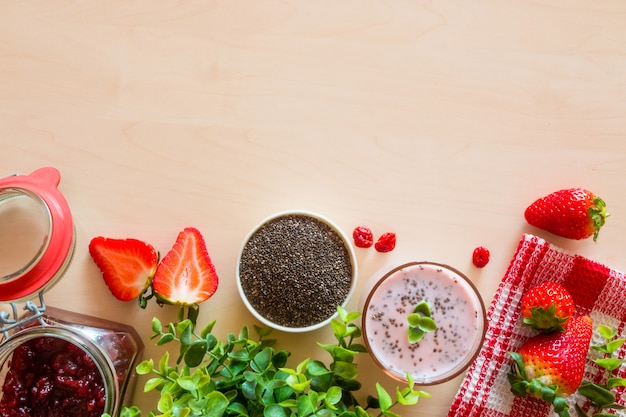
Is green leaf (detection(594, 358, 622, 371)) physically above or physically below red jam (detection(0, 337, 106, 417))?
above

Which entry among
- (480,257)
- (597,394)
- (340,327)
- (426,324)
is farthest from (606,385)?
(340,327)

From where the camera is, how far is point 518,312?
1110 millimetres

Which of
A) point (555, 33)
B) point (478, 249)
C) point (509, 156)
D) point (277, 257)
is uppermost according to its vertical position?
point (555, 33)

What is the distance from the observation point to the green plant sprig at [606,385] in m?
1.05

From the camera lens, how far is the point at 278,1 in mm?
1130

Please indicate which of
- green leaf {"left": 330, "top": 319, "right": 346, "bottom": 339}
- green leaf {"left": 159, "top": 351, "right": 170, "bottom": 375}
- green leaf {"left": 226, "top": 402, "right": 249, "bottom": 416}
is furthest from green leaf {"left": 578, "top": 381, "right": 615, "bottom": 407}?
green leaf {"left": 159, "top": 351, "right": 170, "bottom": 375}

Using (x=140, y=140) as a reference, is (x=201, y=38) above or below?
above

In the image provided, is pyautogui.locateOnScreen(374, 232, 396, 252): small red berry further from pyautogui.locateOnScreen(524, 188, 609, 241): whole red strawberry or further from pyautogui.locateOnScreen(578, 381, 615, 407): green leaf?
pyautogui.locateOnScreen(578, 381, 615, 407): green leaf

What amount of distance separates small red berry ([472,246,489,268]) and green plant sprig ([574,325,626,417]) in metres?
0.23

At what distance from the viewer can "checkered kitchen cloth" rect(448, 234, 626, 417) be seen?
1094 mm

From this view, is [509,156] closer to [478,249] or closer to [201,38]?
[478,249]

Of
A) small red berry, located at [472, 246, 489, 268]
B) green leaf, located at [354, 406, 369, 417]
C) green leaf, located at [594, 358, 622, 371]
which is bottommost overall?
green leaf, located at [354, 406, 369, 417]

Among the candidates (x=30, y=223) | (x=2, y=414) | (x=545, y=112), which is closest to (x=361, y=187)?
(x=545, y=112)

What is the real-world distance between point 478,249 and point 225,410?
541 millimetres
